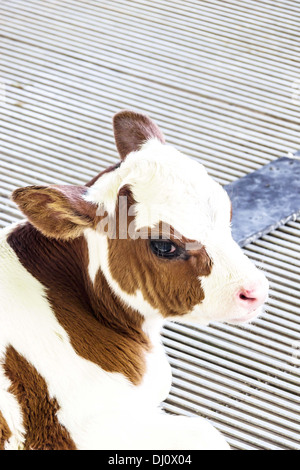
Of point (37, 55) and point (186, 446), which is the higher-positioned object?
point (37, 55)

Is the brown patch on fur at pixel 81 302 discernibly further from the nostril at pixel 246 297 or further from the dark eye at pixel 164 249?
the nostril at pixel 246 297

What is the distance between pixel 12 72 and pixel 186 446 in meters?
2.45

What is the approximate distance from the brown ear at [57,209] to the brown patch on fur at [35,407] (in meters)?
0.31

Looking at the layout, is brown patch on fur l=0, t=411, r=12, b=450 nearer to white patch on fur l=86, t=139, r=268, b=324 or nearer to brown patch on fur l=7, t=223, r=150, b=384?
brown patch on fur l=7, t=223, r=150, b=384

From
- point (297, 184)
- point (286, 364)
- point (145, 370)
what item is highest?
point (297, 184)

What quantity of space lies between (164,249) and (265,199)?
1.36 metres

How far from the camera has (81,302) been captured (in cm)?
201

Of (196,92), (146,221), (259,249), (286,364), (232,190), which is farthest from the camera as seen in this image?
(196,92)

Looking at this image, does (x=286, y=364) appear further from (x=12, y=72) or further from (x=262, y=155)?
(x=12, y=72)

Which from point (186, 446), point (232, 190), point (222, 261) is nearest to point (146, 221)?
point (222, 261)

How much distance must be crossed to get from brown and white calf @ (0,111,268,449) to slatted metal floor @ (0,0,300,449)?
0.51 meters

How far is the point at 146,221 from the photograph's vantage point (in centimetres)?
184

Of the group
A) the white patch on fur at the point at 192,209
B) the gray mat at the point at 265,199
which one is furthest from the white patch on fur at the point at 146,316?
the gray mat at the point at 265,199

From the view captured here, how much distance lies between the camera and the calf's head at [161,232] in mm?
1832
